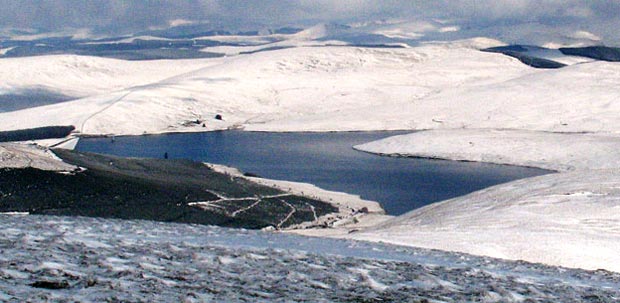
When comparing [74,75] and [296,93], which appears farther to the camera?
[74,75]

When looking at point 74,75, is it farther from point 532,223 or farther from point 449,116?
point 532,223

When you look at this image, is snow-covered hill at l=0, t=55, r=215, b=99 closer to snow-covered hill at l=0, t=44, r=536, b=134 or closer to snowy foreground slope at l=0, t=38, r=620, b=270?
snowy foreground slope at l=0, t=38, r=620, b=270

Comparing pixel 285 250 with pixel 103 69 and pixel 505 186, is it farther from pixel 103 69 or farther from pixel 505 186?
pixel 103 69

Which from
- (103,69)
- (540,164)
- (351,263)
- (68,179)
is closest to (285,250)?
(351,263)

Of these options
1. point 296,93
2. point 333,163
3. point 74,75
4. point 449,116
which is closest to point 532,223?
point 333,163

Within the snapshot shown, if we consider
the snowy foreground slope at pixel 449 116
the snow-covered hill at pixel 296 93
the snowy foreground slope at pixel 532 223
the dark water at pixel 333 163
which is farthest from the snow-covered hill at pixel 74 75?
the snowy foreground slope at pixel 532 223

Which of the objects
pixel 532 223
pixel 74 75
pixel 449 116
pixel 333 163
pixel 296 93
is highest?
pixel 74 75
